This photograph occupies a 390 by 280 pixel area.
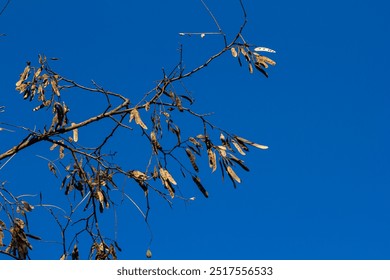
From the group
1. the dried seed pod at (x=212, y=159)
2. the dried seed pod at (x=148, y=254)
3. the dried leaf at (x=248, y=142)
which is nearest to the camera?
the dried leaf at (x=248, y=142)

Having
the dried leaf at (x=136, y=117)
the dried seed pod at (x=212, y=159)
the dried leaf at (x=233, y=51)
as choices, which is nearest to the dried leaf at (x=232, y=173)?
the dried seed pod at (x=212, y=159)

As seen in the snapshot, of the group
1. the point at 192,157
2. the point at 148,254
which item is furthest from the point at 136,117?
the point at 148,254

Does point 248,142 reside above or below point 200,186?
above

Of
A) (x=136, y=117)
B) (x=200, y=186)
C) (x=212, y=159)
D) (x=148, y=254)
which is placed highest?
(x=136, y=117)

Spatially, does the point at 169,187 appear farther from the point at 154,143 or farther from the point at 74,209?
the point at 74,209

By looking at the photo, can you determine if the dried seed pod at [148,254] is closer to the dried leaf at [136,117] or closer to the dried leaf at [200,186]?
the dried leaf at [200,186]

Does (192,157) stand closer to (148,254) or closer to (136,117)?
(136,117)

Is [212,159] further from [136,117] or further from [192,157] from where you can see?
[136,117]

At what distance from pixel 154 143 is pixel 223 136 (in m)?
0.30

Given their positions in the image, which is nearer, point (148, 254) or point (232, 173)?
point (232, 173)

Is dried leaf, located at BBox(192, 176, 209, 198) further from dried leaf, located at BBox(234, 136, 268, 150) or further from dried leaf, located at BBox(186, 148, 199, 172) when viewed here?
dried leaf, located at BBox(234, 136, 268, 150)
